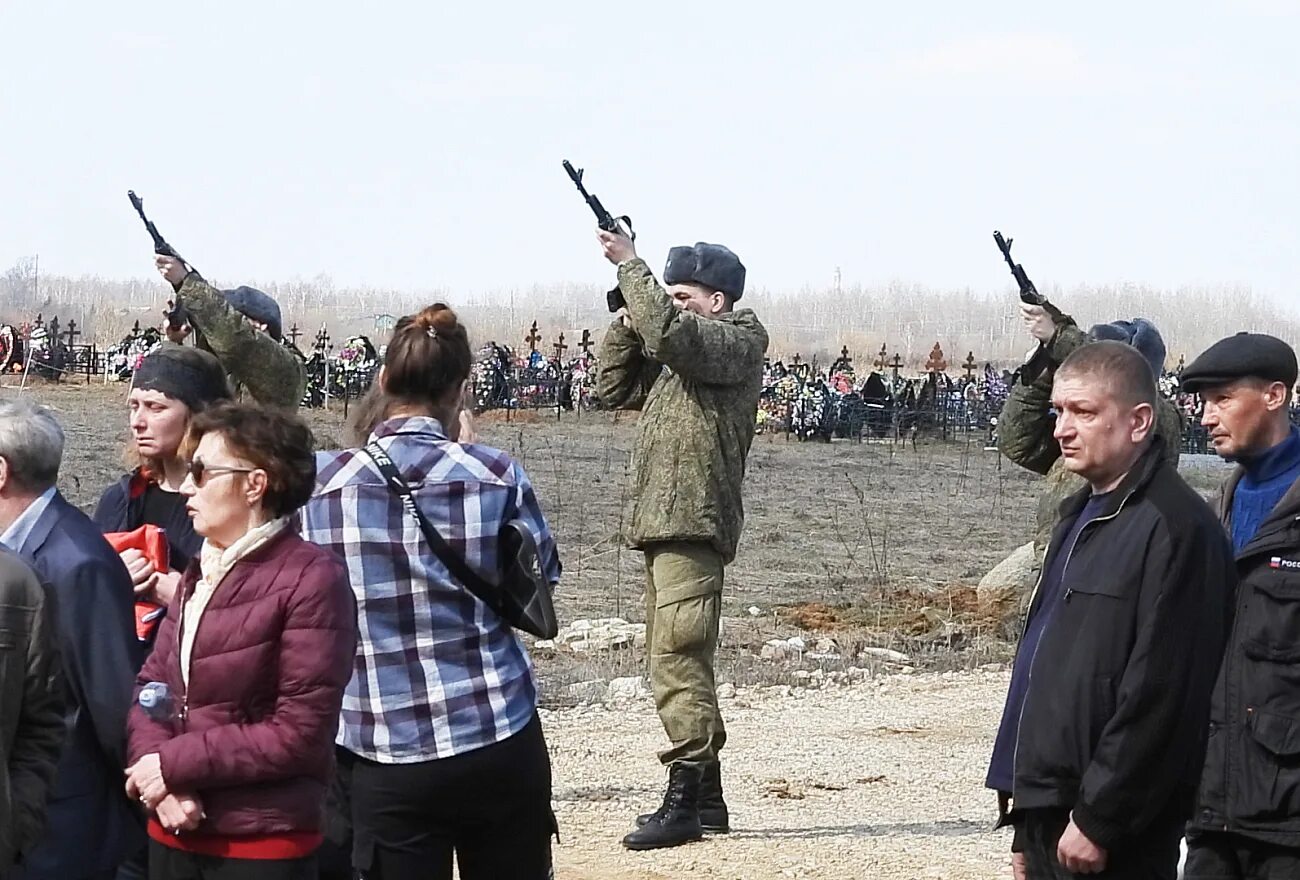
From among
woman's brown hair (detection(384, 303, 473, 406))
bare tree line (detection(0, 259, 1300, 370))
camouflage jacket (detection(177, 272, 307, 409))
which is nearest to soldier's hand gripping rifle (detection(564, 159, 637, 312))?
camouflage jacket (detection(177, 272, 307, 409))

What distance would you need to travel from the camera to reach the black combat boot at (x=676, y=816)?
6570mm

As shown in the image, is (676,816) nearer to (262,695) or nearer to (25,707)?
(262,695)

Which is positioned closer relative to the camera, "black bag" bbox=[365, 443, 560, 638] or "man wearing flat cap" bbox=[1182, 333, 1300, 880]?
"black bag" bbox=[365, 443, 560, 638]

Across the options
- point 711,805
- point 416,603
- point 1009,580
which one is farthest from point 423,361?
point 1009,580

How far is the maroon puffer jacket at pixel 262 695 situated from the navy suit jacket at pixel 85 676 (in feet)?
0.64

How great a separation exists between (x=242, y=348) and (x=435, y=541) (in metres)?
3.11

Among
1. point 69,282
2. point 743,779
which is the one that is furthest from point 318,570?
point 69,282

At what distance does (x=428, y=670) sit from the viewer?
3.97 meters

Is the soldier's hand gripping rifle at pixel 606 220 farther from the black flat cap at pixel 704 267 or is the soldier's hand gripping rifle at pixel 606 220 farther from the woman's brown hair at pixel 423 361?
the woman's brown hair at pixel 423 361

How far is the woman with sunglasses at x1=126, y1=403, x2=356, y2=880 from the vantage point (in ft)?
11.7

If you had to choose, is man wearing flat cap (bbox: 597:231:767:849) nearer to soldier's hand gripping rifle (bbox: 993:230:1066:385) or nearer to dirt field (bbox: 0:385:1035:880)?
dirt field (bbox: 0:385:1035:880)

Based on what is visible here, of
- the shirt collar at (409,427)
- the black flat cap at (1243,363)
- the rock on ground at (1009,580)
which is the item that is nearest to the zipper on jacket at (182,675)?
the shirt collar at (409,427)

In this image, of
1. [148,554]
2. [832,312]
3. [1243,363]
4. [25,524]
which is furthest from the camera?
[832,312]

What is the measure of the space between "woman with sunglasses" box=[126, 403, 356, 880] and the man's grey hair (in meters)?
0.41
